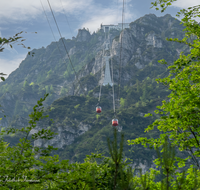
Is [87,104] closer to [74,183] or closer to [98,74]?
[98,74]

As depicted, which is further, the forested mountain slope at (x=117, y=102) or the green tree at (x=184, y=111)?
the forested mountain slope at (x=117, y=102)

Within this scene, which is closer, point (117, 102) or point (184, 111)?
point (184, 111)

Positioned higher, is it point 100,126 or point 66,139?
point 100,126

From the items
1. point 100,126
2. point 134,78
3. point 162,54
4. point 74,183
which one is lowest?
point 74,183

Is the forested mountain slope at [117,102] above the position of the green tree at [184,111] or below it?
above

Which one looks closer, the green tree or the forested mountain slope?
the green tree

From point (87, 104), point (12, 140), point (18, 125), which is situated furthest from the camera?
point (18, 125)

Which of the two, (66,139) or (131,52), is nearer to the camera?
(66,139)

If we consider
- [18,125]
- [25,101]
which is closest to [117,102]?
[18,125]

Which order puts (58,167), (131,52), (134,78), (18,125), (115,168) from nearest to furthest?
(115,168) < (58,167) < (18,125) < (134,78) < (131,52)

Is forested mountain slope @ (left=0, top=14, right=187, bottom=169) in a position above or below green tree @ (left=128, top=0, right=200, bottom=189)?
above

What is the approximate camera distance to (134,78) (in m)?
145

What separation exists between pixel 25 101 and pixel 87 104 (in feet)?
324

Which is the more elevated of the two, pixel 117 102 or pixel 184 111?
pixel 117 102
